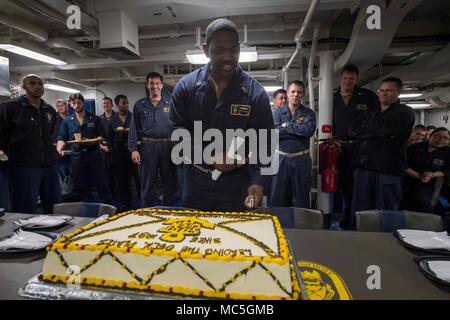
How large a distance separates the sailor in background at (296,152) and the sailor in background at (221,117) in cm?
176

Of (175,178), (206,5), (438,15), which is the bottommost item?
(175,178)

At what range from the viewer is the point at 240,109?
189cm

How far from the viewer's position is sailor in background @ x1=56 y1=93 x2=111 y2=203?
4.75 m

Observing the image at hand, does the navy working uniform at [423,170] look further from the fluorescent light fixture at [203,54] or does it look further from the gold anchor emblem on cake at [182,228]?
the gold anchor emblem on cake at [182,228]

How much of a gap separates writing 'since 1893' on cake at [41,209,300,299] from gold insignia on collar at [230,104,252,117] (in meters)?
0.98

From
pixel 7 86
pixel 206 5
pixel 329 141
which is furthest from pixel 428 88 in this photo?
pixel 7 86

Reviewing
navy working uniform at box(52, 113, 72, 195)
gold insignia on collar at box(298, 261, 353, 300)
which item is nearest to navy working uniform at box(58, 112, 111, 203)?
navy working uniform at box(52, 113, 72, 195)

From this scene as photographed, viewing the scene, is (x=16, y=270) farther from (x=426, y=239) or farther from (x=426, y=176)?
(x=426, y=176)

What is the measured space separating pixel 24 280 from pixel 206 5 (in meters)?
3.39

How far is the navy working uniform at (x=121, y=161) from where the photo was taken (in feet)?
16.3

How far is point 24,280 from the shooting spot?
99 cm

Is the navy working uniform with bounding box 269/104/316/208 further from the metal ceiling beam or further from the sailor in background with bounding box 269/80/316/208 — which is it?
the metal ceiling beam

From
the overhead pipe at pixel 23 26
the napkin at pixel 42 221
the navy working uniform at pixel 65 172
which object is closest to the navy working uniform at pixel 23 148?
the napkin at pixel 42 221

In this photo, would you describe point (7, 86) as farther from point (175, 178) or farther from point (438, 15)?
point (438, 15)
